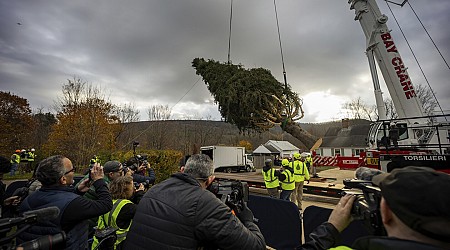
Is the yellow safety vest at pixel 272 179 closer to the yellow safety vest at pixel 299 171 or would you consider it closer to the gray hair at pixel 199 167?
the yellow safety vest at pixel 299 171

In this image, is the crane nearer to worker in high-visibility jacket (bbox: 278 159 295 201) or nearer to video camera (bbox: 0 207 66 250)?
worker in high-visibility jacket (bbox: 278 159 295 201)

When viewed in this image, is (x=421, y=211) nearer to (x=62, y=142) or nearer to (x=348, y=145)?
(x=62, y=142)

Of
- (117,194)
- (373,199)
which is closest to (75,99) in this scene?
(117,194)

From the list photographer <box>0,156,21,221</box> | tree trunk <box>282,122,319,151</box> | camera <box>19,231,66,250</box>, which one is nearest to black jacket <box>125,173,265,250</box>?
camera <box>19,231,66,250</box>

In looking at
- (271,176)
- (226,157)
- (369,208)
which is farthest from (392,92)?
(226,157)

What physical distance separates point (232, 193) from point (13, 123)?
30857mm

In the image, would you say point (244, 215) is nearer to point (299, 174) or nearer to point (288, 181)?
point (288, 181)

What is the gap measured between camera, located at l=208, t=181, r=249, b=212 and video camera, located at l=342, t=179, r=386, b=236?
965 mm

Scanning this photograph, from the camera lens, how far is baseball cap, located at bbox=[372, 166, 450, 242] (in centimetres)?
79

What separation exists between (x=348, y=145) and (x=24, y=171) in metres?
42.0

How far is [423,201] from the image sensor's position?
82cm

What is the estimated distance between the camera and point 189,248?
150 cm

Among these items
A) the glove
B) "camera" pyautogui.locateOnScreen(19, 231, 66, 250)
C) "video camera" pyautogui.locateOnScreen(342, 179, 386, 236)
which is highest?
"video camera" pyautogui.locateOnScreen(342, 179, 386, 236)

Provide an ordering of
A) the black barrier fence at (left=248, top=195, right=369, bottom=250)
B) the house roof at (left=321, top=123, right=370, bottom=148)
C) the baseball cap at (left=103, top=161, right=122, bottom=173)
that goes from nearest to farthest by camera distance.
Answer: the black barrier fence at (left=248, top=195, right=369, bottom=250), the baseball cap at (left=103, top=161, right=122, bottom=173), the house roof at (left=321, top=123, right=370, bottom=148)
